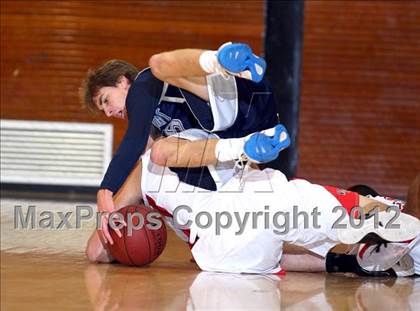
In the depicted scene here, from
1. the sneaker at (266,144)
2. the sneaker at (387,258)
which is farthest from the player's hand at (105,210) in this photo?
the sneaker at (387,258)

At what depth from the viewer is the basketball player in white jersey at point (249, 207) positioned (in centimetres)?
340

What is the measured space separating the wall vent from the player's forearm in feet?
12.8

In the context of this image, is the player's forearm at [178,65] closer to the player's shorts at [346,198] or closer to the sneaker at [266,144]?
the sneaker at [266,144]

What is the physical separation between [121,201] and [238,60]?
1.14 m

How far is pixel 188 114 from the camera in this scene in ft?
12.7

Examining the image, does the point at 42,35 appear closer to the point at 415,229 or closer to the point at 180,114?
the point at 180,114

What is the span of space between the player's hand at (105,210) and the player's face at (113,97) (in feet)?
1.52

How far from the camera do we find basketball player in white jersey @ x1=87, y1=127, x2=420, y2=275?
340cm

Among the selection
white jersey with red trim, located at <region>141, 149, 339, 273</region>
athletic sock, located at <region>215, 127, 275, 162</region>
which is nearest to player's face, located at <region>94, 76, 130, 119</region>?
white jersey with red trim, located at <region>141, 149, 339, 273</region>

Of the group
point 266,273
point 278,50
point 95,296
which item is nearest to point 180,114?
point 266,273

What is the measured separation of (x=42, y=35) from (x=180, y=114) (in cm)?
383

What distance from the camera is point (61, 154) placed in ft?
24.3

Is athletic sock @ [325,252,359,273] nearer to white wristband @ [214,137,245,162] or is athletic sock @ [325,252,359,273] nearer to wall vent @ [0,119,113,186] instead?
white wristband @ [214,137,245,162]

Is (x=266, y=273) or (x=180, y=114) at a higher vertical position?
(x=180, y=114)
